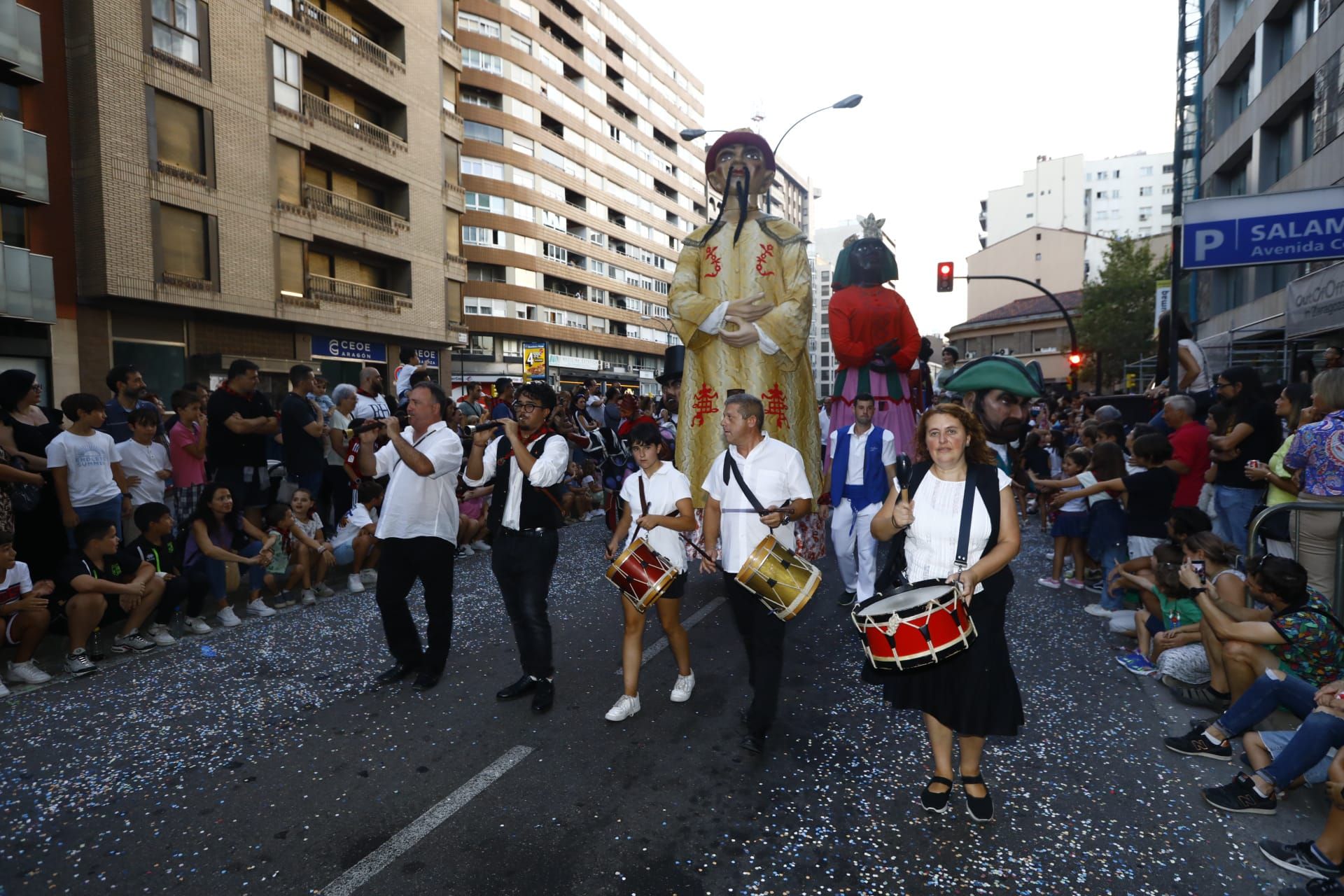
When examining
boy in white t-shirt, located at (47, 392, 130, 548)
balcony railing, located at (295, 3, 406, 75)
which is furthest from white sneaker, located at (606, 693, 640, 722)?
balcony railing, located at (295, 3, 406, 75)

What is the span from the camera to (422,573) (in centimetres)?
493

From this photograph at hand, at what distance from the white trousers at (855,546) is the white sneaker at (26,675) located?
5875 mm

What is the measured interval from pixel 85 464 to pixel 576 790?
509 centimetres

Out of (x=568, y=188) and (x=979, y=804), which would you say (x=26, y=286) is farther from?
(x=568, y=188)

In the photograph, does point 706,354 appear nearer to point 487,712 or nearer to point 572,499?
point 487,712

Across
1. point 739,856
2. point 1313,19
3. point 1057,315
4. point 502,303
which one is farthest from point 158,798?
point 1057,315

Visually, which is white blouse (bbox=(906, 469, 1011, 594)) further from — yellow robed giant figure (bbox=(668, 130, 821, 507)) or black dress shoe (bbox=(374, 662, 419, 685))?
black dress shoe (bbox=(374, 662, 419, 685))

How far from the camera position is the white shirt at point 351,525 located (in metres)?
7.81

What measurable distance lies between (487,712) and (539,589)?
0.78 m

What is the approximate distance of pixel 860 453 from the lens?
6.33 metres

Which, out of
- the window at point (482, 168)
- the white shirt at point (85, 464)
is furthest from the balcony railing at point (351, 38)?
the white shirt at point (85, 464)

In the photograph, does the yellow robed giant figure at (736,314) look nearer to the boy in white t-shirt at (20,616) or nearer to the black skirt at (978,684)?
→ the black skirt at (978,684)

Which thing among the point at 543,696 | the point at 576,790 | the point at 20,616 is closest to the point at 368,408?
the point at 20,616

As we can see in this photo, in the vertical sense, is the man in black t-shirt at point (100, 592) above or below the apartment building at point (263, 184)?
below
